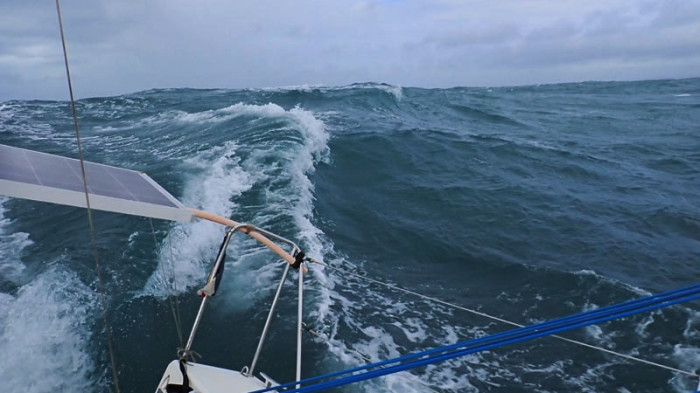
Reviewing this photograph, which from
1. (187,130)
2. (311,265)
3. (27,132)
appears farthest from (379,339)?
(27,132)

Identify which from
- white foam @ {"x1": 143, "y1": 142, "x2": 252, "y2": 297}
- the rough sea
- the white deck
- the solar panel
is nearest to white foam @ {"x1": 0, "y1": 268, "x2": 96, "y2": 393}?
the rough sea

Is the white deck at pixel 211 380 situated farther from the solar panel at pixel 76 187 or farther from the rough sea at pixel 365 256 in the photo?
the rough sea at pixel 365 256

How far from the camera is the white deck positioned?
3598 millimetres

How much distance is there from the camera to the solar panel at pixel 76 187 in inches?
123

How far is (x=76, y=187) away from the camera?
134 inches

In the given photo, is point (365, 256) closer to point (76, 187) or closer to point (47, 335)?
point (47, 335)

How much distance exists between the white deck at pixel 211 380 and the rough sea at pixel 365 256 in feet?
5.08

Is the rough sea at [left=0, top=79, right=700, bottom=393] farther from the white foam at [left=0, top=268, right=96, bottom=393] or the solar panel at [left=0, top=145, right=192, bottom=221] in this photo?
the solar panel at [left=0, top=145, right=192, bottom=221]

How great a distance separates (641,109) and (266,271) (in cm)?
2863

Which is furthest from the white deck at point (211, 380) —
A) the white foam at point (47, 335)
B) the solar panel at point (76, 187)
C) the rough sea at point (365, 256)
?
the white foam at point (47, 335)

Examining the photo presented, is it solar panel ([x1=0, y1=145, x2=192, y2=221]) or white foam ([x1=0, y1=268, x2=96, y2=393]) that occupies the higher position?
solar panel ([x1=0, y1=145, x2=192, y2=221])

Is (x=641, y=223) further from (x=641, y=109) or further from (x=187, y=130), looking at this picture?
(x=641, y=109)

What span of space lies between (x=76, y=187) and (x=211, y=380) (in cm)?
183

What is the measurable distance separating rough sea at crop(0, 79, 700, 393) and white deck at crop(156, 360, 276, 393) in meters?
1.55
